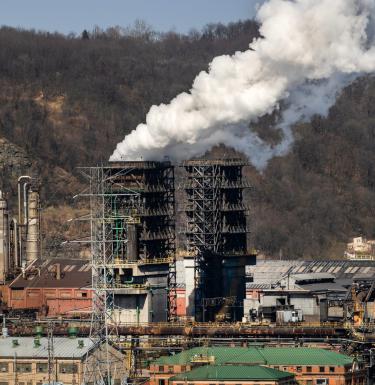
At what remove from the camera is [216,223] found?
162 metres

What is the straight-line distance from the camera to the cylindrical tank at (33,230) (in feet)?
593

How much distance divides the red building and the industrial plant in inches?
4.7

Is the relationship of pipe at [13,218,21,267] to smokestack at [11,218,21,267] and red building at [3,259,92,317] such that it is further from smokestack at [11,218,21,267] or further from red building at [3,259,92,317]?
red building at [3,259,92,317]

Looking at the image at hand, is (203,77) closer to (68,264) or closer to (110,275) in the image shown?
(110,275)

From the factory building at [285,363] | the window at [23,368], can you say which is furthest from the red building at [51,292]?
the factory building at [285,363]

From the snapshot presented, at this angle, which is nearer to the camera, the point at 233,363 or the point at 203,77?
the point at 233,363

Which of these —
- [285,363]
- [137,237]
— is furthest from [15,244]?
[285,363]

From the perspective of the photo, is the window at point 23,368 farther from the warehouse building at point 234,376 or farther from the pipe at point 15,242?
the pipe at point 15,242

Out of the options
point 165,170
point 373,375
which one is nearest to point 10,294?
point 165,170

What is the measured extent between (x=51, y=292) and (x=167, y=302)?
16.5m

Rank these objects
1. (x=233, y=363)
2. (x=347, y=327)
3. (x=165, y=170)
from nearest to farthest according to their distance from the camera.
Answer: (x=233, y=363) → (x=347, y=327) → (x=165, y=170)

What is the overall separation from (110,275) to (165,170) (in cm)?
1371

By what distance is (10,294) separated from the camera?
172 meters

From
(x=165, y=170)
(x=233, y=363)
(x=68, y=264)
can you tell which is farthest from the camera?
(x=68, y=264)
